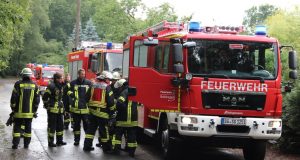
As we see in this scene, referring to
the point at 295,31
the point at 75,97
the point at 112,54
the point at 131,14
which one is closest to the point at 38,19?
the point at 131,14

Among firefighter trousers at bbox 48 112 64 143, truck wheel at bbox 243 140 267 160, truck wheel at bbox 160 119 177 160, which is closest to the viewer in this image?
truck wheel at bbox 160 119 177 160

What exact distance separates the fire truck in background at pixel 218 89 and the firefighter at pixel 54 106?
225cm

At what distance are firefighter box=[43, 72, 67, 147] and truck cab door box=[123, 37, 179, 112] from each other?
1.83m

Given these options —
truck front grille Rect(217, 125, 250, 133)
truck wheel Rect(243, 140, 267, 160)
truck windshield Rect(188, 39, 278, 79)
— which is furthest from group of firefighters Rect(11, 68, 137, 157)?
truck wheel Rect(243, 140, 267, 160)

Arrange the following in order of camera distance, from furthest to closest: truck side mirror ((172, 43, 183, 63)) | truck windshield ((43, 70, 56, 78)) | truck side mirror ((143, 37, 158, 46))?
truck windshield ((43, 70, 56, 78)) < truck side mirror ((143, 37, 158, 46)) < truck side mirror ((172, 43, 183, 63))

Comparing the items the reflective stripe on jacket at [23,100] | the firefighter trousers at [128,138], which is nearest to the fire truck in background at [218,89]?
the firefighter trousers at [128,138]

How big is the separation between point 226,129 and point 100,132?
2996 mm

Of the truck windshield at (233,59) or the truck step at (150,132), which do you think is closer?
the truck windshield at (233,59)

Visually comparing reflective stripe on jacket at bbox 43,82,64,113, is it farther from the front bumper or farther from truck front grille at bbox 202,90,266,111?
truck front grille at bbox 202,90,266,111

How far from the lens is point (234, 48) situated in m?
9.95

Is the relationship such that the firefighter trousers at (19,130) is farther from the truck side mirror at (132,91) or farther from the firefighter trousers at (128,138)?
the truck side mirror at (132,91)

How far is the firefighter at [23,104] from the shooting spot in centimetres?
1089

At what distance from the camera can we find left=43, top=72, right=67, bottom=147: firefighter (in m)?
11.4

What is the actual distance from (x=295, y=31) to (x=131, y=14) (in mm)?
14469
